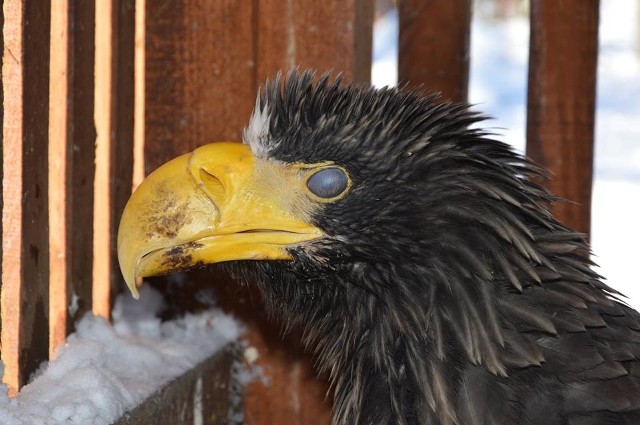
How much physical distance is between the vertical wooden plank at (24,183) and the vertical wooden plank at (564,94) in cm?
186

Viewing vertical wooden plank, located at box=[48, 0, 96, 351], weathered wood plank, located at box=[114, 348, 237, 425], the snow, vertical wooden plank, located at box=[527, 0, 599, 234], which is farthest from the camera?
the snow

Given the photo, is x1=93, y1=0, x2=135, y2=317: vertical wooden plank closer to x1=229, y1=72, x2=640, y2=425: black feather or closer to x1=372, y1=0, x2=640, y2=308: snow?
x1=229, y1=72, x2=640, y2=425: black feather

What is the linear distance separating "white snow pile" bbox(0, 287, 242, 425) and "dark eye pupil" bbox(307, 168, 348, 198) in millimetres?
702

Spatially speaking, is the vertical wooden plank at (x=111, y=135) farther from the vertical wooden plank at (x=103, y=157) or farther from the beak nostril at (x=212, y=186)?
the beak nostril at (x=212, y=186)

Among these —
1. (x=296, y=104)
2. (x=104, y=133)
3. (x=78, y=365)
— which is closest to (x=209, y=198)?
(x=296, y=104)

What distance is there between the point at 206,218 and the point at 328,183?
0.31 m

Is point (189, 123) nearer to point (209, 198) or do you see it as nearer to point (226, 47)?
point (226, 47)

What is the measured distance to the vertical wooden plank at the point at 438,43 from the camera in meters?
4.31

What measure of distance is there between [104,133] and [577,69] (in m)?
1.70

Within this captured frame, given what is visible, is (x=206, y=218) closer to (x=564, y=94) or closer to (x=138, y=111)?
(x=138, y=111)

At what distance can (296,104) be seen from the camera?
2715 mm


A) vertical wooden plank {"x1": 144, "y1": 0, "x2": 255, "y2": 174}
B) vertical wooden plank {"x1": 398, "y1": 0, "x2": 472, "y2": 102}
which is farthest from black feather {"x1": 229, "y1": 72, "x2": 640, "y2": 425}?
vertical wooden plank {"x1": 398, "y1": 0, "x2": 472, "y2": 102}

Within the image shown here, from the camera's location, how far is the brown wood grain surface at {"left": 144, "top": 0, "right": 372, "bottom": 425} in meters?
3.28

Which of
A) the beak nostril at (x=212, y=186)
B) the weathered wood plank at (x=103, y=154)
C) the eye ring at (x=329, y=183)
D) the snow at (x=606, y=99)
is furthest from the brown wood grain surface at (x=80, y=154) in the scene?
the snow at (x=606, y=99)
